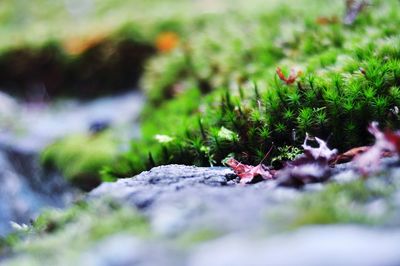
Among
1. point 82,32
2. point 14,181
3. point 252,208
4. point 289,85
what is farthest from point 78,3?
point 252,208

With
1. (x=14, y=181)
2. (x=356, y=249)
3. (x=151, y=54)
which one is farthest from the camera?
(x=151, y=54)

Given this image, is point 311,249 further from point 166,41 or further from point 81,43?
point 81,43

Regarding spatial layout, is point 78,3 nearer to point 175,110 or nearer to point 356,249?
point 175,110

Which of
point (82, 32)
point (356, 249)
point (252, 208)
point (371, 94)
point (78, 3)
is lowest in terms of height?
point (356, 249)

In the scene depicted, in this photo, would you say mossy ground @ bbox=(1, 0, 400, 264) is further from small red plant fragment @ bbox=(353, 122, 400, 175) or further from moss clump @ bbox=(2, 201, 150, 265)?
small red plant fragment @ bbox=(353, 122, 400, 175)

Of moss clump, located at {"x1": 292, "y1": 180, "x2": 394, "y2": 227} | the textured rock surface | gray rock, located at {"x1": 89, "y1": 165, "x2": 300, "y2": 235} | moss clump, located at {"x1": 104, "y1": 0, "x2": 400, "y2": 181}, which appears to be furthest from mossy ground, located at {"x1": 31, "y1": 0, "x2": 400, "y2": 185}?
moss clump, located at {"x1": 292, "y1": 180, "x2": 394, "y2": 227}

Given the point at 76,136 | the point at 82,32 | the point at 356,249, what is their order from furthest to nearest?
the point at 82,32 < the point at 76,136 < the point at 356,249
